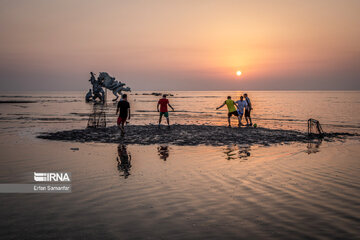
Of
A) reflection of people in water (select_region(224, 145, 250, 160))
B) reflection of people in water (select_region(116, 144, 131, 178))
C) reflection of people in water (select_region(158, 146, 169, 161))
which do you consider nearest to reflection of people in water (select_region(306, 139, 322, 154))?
reflection of people in water (select_region(224, 145, 250, 160))

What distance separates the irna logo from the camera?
745 cm

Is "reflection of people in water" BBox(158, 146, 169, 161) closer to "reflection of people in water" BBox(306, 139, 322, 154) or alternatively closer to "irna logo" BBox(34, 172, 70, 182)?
"irna logo" BBox(34, 172, 70, 182)

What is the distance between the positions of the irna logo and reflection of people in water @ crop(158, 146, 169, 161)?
365 centimetres

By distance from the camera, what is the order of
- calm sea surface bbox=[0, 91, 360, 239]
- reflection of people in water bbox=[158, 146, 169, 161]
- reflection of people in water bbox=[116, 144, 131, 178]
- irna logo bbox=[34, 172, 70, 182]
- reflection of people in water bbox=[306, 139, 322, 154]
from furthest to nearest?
reflection of people in water bbox=[306, 139, 322, 154]
reflection of people in water bbox=[158, 146, 169, 161]
reflection of people in water bbox=[116, 144, 131, 178]
irna logo bbox=[34, 172, 70, 182]
calm sea surface bbox=[0, 91, 360, 239]

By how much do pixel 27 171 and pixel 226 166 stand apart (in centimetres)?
614

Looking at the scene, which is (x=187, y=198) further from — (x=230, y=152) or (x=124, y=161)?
(x=230, y=152)

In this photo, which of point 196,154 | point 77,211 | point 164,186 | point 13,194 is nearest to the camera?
point 77,211

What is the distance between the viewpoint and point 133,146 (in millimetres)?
13258

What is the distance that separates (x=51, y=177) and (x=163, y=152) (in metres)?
4.88

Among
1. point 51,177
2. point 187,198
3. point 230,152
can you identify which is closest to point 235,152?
point 230,152

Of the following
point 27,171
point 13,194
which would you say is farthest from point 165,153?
point 13,194

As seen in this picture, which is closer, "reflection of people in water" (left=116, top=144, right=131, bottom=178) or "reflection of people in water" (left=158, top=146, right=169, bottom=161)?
"reflection of people in water" (left=116, top=144, right=131, bottom=178)

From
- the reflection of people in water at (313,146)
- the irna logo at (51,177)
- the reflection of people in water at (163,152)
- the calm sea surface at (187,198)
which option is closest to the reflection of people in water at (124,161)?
the calm sea surface at (187,198)

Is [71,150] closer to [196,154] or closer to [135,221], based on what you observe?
[196,154]
